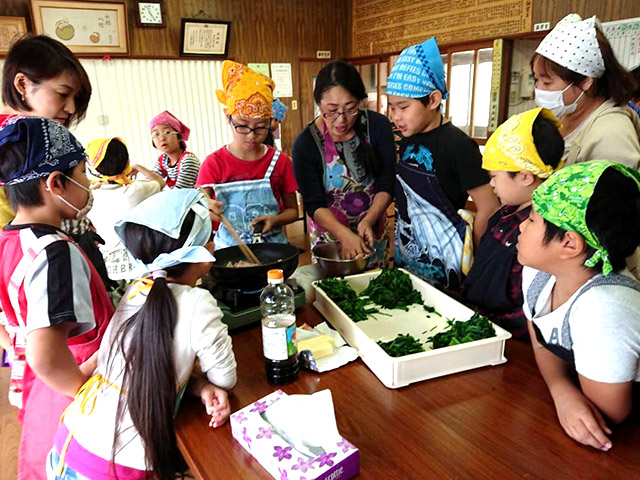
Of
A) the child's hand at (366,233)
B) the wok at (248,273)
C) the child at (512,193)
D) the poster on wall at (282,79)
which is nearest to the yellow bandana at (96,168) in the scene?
the wok at (248,273)

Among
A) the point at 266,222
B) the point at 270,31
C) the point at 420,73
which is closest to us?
the point at 420,73

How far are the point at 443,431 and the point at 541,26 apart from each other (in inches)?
159

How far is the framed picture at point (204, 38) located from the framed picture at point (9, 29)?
151 cm

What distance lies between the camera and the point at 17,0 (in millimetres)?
4316

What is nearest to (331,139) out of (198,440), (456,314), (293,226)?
(456,314)

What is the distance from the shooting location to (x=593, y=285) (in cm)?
96

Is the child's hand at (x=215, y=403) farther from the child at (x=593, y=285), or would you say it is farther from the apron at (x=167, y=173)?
the apron at (x=167, y=173)

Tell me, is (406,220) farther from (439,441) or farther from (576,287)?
(439,441)

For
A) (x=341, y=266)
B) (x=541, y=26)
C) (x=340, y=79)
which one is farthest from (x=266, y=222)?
(x=541, y=26)

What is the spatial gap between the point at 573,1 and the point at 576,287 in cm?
357

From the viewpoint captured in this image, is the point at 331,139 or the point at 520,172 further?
the point at 331,139

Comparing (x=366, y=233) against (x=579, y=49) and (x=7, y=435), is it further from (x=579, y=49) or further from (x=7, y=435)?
(x=7, y=435)

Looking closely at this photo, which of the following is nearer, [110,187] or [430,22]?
[110,187]

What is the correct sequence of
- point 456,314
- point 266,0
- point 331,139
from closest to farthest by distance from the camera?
point 456,314
point 331,139
point 266,0
